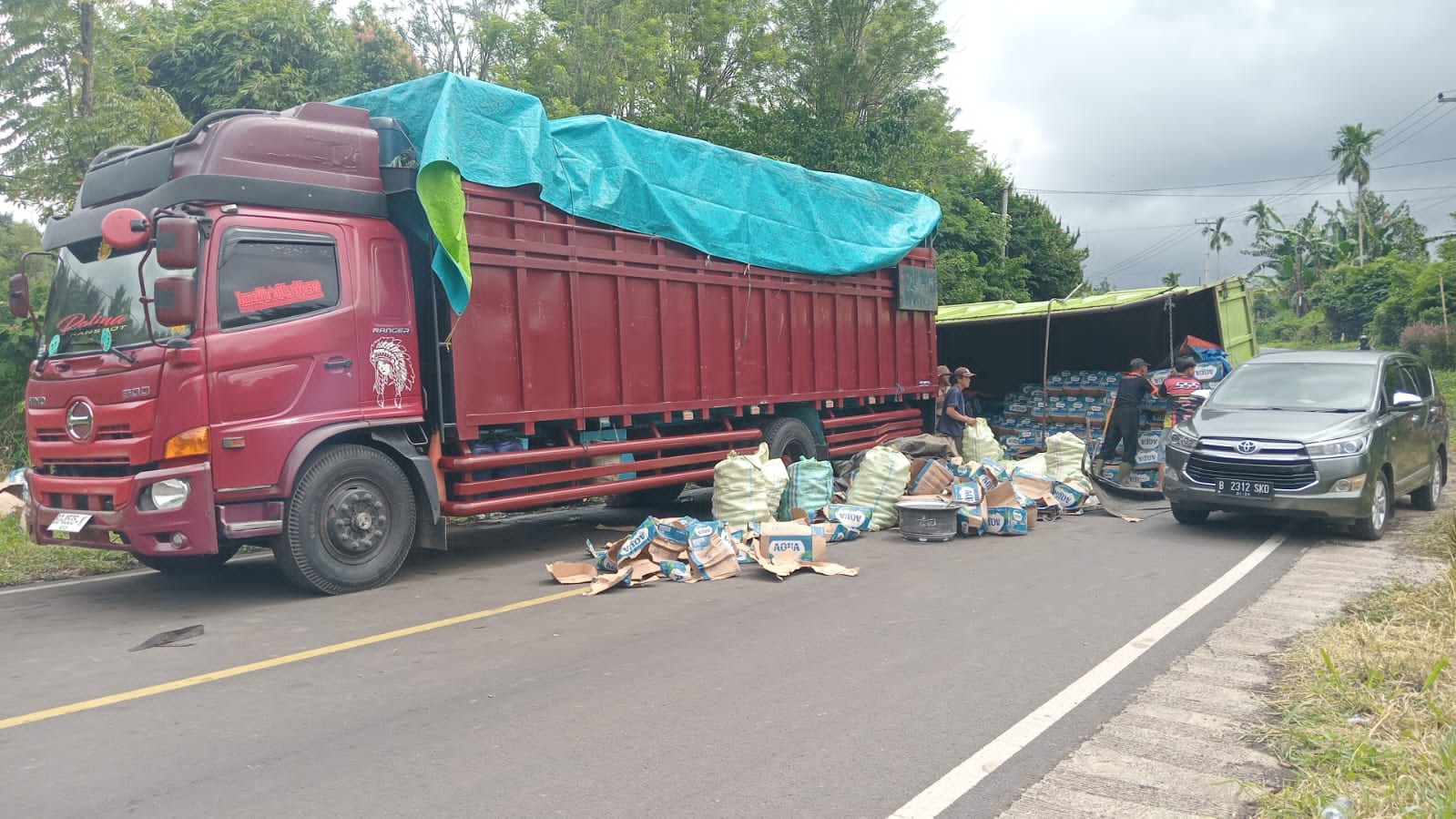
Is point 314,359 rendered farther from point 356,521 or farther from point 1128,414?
point 1128,414

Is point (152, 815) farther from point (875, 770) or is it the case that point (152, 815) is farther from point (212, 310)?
point (212, 310)

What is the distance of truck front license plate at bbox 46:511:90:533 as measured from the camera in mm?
6582

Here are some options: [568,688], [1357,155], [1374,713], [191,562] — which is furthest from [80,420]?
[1357,155]

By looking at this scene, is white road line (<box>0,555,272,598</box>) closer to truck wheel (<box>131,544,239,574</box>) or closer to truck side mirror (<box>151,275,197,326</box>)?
truck wheel (<box>131,544,239,574</box>)

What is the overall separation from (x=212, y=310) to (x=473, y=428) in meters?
2.01

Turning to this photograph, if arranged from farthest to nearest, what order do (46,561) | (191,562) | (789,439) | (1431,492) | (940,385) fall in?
(940,385)
(789,439)
(1431,492)
(46,561)
(191,562)

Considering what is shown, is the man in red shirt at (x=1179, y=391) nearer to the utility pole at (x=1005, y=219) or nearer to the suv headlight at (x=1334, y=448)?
the suv headlight at (x=1334, y=448)

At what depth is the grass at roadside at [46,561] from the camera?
8.17 meters

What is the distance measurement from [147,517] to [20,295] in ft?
7.99

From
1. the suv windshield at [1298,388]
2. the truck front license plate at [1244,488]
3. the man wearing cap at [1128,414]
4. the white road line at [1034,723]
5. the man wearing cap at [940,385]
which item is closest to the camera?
the white road line at [1034,723]

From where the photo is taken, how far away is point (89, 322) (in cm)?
693

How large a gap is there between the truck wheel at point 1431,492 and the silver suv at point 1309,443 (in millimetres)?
19

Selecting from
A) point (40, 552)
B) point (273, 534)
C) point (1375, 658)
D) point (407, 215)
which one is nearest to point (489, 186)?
point (407, 215)

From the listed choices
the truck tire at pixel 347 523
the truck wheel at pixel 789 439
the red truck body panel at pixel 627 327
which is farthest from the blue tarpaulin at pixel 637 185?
the truck wheel at pixel 789 439
